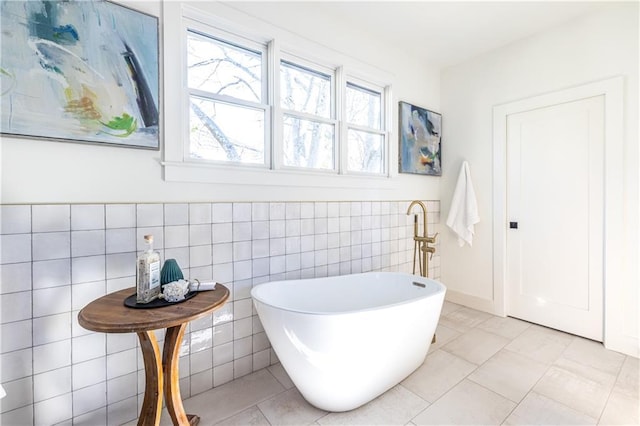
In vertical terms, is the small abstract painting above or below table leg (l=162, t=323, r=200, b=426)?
above

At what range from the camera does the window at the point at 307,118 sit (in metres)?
2.16

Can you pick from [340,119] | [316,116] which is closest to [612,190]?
[340,119]

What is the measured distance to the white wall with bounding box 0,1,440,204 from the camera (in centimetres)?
127

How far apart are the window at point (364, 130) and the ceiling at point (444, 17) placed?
0.53 meters

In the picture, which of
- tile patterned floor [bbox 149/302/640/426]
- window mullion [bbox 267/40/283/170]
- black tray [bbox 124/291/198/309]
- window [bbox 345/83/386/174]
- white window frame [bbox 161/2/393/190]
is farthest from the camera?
window [bbox 345/83/386/174]

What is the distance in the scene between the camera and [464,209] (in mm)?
2986

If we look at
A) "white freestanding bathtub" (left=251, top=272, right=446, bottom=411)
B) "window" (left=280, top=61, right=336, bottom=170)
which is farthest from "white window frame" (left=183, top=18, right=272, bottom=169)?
"white freestanding bathtub" (left=251, top=272, right=446, bottom=411)

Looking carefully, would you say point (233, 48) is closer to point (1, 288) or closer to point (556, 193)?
point (1, 288)

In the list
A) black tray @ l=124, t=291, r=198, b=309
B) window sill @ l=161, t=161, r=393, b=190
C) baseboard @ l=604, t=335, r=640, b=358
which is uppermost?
window sill @ l=161, t=161, r=393, b=190

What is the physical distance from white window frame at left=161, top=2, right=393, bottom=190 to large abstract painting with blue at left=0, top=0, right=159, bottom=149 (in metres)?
0.09

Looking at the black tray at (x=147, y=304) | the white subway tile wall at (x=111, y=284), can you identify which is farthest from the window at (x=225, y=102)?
the black tray at (x=147, y=304)

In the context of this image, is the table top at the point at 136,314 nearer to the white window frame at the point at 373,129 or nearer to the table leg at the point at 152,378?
the table leg at the point at 152,378

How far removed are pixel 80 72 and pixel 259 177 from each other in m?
1.04

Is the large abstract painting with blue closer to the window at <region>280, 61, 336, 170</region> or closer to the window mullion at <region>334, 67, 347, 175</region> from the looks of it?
the window at <region>280, 61, 336, 170</region>
